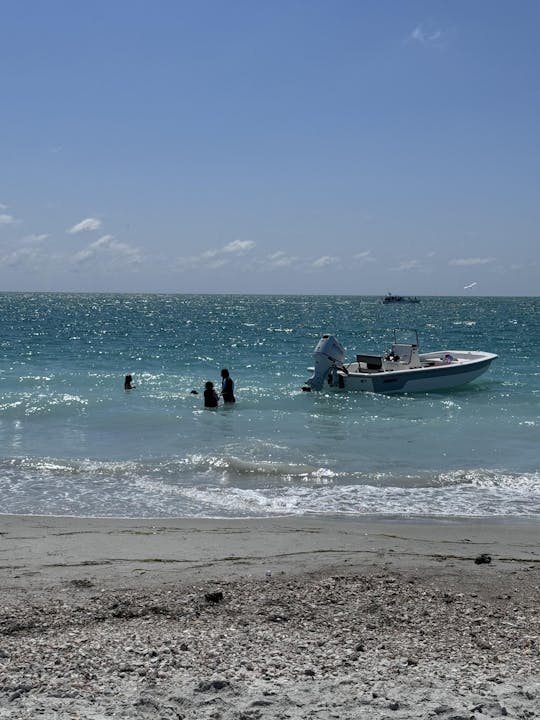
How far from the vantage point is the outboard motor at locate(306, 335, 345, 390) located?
23.8 m

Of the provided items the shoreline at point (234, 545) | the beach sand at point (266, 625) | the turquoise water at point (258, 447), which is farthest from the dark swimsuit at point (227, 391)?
the beach sand at point (266, 625)

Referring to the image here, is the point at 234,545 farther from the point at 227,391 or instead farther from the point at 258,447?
the point at 227,391

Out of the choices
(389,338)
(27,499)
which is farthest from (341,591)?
(389,338)

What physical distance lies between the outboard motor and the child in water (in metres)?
3.92

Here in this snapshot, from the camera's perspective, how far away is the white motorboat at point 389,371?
2367 centimetres

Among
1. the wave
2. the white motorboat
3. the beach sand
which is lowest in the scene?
the wave

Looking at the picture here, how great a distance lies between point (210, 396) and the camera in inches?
831

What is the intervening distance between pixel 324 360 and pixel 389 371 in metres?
2.27

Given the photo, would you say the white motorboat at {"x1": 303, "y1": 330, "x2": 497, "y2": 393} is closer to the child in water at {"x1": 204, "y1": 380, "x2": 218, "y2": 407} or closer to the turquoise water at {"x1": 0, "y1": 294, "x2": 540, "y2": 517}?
the turquoise water at {"x1": 0, "y1": 294, "x2": 540, "y2": 517}

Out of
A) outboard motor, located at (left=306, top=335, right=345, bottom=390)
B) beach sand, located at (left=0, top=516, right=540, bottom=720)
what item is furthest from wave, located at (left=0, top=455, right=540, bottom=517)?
outboard motor, located at (left=306, top=335, right=345, bottom=390)

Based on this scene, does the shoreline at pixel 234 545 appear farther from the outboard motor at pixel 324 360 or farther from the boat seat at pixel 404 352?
the boat seat at pixel 404 352

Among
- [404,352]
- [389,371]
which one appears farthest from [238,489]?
[404,352]

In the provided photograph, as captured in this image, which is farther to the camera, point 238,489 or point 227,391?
Answer: point 227,391

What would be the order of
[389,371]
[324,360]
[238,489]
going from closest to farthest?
[238,489], [324,360], [389,371]
